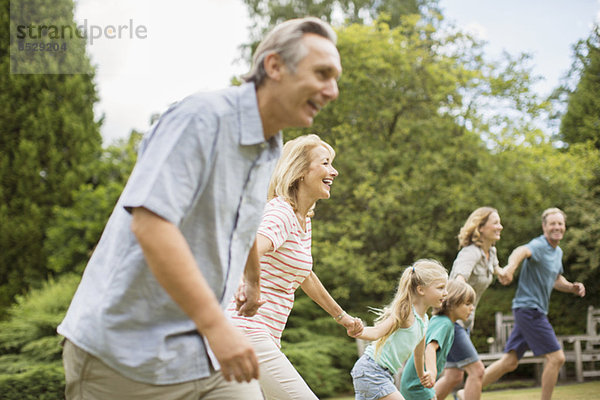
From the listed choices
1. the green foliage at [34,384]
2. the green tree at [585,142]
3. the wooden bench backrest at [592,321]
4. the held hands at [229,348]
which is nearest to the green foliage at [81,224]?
the green foliage at [34,384]

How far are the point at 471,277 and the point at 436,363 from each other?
142 cm

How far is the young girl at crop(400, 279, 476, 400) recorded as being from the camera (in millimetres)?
4711

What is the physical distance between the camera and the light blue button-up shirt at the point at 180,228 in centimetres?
159

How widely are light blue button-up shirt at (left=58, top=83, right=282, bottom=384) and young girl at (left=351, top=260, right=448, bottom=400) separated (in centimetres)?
237

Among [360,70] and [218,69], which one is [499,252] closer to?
[360,70]

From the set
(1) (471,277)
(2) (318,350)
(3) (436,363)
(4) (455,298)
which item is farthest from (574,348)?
(3) (436,363)

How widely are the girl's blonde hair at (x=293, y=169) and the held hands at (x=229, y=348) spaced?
2006 millimetres

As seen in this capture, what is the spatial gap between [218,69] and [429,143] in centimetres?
749

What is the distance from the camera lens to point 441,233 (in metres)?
12.8

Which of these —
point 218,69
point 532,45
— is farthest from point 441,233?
point 218,69

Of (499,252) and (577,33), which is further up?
(577,33)

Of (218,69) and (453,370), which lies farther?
(218,69)

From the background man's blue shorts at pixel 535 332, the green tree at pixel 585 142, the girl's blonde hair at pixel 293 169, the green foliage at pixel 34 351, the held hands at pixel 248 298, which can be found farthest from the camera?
the green tree at pixel 585 142

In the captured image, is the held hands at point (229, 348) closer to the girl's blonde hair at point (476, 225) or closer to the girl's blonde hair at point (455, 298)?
the girl's blonde hair at point (455, 298)
